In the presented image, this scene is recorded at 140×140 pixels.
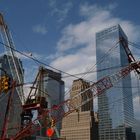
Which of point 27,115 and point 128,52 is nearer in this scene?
point 128,52

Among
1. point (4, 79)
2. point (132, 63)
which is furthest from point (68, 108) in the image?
point (4, 79)

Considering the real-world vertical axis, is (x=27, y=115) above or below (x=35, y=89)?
below

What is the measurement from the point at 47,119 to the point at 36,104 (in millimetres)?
30298

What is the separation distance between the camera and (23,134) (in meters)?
106

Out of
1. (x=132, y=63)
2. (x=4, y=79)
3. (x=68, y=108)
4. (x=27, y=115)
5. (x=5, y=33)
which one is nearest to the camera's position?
(x=4, y=79)

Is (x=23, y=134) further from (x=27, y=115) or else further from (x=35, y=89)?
(x=35, y=89)

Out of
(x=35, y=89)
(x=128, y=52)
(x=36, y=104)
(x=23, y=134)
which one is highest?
(x=128, y=52)

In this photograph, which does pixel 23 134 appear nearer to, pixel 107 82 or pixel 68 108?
pixel 68 108

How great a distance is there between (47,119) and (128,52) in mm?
49192

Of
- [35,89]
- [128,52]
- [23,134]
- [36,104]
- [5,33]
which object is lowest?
[23,134]

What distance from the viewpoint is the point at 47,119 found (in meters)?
135

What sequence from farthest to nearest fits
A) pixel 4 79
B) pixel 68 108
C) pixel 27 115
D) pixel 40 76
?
1. pixel 40 76
2. pixel 68 108
3. pixel 27 115
4. pixel 4 79

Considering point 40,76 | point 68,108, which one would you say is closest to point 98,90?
point 68,108

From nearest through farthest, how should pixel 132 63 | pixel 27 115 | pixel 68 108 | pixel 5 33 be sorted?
pixel 132 63 < pixel 27 115 < pixel 68 108 < pixel 5 33
